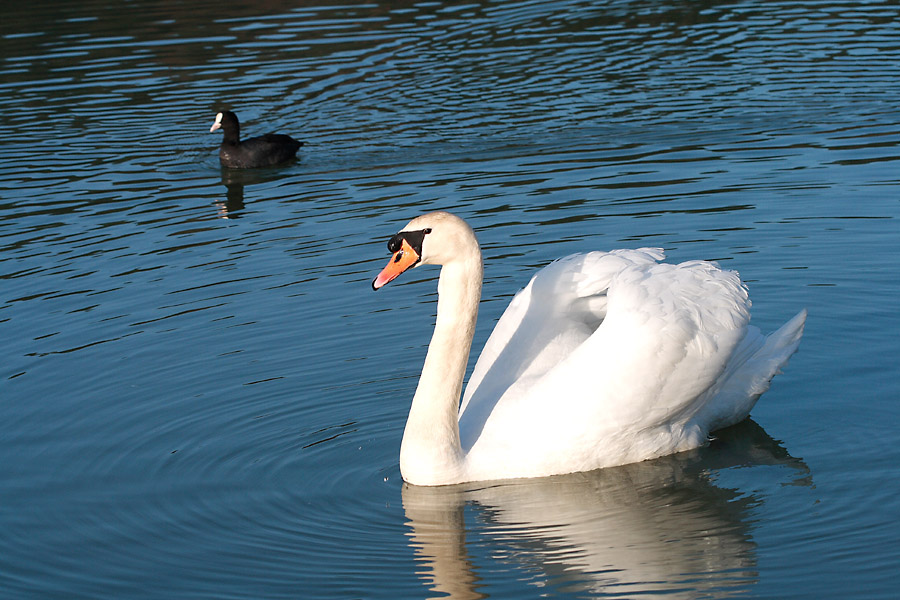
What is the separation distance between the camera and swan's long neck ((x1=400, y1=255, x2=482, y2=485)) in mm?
7934

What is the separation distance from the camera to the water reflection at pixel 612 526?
6742 millimetres

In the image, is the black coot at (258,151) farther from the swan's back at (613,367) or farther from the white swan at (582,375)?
the white swan at (582,375)

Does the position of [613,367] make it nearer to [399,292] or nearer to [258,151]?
[399,292]

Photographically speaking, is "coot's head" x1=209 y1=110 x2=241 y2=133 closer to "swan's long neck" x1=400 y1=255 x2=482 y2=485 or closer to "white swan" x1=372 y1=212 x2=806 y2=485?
"white swan" x1=372 y1=212 x2=806 y2=485

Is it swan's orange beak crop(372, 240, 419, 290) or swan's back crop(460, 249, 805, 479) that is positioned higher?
swan's orange beak crop(372, 240, 419, 290)

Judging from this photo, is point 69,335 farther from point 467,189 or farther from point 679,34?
point 679,34

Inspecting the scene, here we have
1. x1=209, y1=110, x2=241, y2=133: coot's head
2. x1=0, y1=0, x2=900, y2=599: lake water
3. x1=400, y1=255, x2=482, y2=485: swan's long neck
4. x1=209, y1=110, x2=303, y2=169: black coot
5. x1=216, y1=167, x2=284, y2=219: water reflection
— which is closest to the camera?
x1=0, y1=0, x2=900, y2=599: lake water

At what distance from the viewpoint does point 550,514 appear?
7566mm

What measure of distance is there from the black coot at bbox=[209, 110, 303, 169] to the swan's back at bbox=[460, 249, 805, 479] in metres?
9.45

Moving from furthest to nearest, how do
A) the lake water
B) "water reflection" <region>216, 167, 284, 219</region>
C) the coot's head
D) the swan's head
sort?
the coot's head < "water reflection" <region>216, 167, 284, 219</region> < the swan's head < the lake water

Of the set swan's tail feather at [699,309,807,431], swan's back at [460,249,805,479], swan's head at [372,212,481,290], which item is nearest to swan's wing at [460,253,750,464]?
swan's back at [460,249,805,479]

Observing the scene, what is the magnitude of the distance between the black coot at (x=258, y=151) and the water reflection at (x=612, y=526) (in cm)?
1028

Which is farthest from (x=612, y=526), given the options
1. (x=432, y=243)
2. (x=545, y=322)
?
(x=432, y=243)

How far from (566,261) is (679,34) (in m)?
16.1
